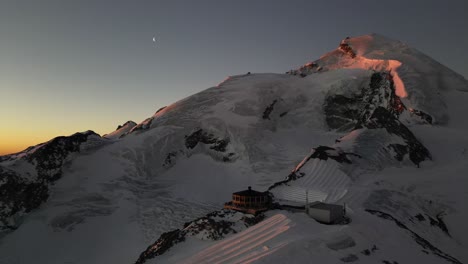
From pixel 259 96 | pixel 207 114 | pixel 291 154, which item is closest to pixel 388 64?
pixel 259 96

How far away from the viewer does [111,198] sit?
78.2 m

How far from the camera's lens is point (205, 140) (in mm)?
101062

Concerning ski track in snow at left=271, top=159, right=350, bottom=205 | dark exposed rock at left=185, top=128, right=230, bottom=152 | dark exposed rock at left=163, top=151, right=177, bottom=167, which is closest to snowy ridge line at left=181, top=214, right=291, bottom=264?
ski track in snow at left=271, top=159, right=350, bottom=205

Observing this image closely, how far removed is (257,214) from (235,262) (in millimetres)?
12603

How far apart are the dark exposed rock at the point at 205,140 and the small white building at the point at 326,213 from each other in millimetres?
59820

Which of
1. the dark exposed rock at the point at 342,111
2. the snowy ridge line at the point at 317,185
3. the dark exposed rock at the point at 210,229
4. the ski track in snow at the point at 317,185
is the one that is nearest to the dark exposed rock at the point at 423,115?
the dark exposed rock at the point at 342,111

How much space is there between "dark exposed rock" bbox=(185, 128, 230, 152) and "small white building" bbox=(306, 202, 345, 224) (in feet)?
196

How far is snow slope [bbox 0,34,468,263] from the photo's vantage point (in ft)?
118

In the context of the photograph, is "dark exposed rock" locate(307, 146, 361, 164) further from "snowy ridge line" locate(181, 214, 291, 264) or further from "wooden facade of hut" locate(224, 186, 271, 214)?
"snowy ridge line" locate(181, 214, 291, 264)

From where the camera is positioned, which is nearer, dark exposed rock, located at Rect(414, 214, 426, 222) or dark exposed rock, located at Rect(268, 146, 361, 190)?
dark exposed rock, located at Rect(414, 214, 426, 222)

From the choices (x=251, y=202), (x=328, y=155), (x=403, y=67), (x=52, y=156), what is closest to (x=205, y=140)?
(x=52, y=156)

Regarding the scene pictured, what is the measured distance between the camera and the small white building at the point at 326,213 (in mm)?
37100

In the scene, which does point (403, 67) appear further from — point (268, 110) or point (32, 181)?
point (32, 181)

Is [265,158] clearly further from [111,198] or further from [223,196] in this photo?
[111,198]
